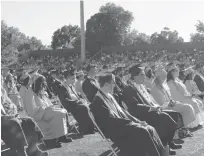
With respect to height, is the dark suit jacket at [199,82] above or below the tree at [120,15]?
below

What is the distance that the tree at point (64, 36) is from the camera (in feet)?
246

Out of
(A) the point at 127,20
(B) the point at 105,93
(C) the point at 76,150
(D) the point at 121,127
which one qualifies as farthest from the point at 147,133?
(A) the point at 127,20

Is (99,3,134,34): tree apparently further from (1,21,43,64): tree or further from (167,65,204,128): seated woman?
(167,65,204,128): seated woman

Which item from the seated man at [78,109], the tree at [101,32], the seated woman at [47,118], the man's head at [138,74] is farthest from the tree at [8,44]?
the tree at [101,32]

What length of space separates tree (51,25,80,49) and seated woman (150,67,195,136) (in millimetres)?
67640

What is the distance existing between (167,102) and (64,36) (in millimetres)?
69893

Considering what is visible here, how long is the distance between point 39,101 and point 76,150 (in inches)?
52.8

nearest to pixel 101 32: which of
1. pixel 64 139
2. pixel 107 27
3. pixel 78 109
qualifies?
pixel 107 27

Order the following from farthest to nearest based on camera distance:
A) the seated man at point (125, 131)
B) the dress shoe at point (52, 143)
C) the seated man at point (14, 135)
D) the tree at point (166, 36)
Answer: the tree at point (166, 36)
the dress shoe at point (52, 143)
the seated man at point (14, 135)
the seated man at point (125, 131)

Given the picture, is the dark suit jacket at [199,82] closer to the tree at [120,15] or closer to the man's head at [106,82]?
the man's head at [106,82]

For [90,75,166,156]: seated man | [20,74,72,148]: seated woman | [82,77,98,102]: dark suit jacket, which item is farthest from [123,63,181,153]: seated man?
[82,77,98,102]: dark suit jacket

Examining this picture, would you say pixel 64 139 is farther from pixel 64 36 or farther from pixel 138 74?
pixel 64 36

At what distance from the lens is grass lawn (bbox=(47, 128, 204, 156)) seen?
650 centimetres

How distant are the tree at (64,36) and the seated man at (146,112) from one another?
226 ft
